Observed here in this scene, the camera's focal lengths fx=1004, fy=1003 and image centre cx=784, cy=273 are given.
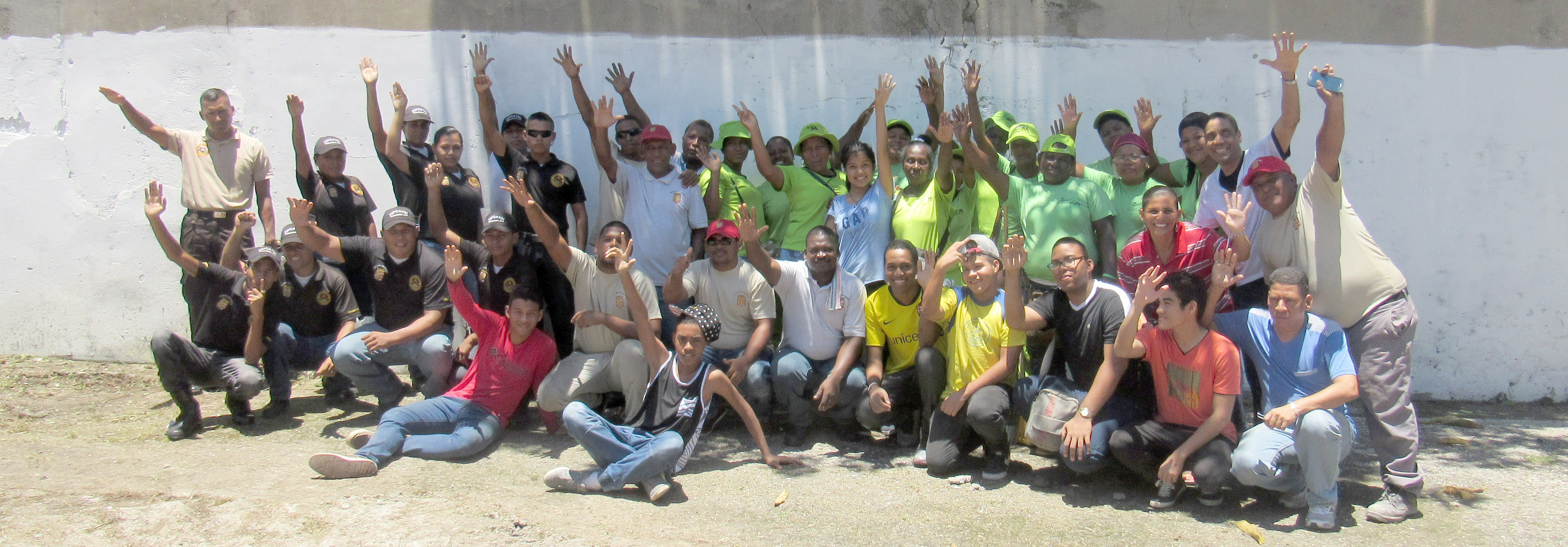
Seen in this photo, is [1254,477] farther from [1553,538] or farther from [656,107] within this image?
[656,107]

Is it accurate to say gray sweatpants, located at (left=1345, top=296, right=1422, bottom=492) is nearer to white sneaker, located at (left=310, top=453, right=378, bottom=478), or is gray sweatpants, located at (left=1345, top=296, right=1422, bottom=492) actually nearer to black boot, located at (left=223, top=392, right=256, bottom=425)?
white sneaker, located at (left=310, top=453, right=378, bottom=478)

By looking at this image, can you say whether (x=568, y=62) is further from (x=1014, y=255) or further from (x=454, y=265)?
(x=1014, y=255)

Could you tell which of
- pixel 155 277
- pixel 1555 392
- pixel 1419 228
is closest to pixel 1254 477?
pixel 1419 228

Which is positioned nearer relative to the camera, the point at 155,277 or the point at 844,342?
the point at 844,342

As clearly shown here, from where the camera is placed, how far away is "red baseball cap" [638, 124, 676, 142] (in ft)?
19.9

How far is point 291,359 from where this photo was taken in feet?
18.7

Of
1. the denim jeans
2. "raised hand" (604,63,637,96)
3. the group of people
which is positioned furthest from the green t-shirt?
the denim jeans

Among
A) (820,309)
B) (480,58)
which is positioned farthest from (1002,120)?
(480,58)

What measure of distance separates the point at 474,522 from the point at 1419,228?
6227 mm

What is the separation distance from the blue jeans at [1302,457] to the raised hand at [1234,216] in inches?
34.7

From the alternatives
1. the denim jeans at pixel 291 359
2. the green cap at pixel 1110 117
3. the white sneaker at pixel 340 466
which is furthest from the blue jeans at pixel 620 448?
the green cap at pixel 1110 117

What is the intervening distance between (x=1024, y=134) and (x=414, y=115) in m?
3.68

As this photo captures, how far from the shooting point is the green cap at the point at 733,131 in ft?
21.1

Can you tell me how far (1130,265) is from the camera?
4.86m
